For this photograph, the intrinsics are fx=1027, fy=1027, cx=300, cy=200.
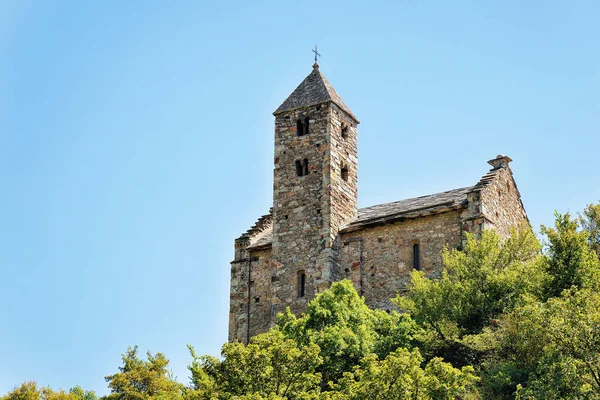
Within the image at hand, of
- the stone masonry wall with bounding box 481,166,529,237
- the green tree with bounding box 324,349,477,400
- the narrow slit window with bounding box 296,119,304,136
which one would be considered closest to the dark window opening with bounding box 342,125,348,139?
the narrow slit window with bounding box 296,119,304,136

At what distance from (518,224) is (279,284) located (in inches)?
394

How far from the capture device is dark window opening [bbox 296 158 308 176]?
4172cm

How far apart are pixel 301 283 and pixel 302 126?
6759 millimetres

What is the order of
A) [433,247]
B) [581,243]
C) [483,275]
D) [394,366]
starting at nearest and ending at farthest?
1. [394,366]
2. [581,243]
3. [483,275]
4. [433,247]

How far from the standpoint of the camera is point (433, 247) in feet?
125

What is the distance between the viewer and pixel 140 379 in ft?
136

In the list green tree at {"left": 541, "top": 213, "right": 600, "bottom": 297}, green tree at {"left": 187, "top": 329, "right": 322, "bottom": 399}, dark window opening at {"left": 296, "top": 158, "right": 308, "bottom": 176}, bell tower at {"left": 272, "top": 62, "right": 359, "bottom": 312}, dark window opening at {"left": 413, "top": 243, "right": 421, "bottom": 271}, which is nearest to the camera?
green tree at {"left": 187, "top": 329, "right": 322, "bottom": 399}

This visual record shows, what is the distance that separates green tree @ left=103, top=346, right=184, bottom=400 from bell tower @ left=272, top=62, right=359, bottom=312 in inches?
237

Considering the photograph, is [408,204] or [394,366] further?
[408,204]

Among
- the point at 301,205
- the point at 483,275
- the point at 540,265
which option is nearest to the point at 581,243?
the point at 540,265

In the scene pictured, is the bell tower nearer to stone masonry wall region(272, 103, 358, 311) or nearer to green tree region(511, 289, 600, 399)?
stone masonry wall region(272, 103, 358, 311)

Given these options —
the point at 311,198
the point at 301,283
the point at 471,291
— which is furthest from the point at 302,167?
the point at 471,291

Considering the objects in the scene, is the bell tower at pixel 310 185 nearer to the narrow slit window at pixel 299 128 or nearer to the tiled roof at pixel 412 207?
the narrow slit window at pixel 299 128

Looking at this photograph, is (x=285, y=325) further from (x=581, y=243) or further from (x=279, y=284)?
(x=581, y=243)
